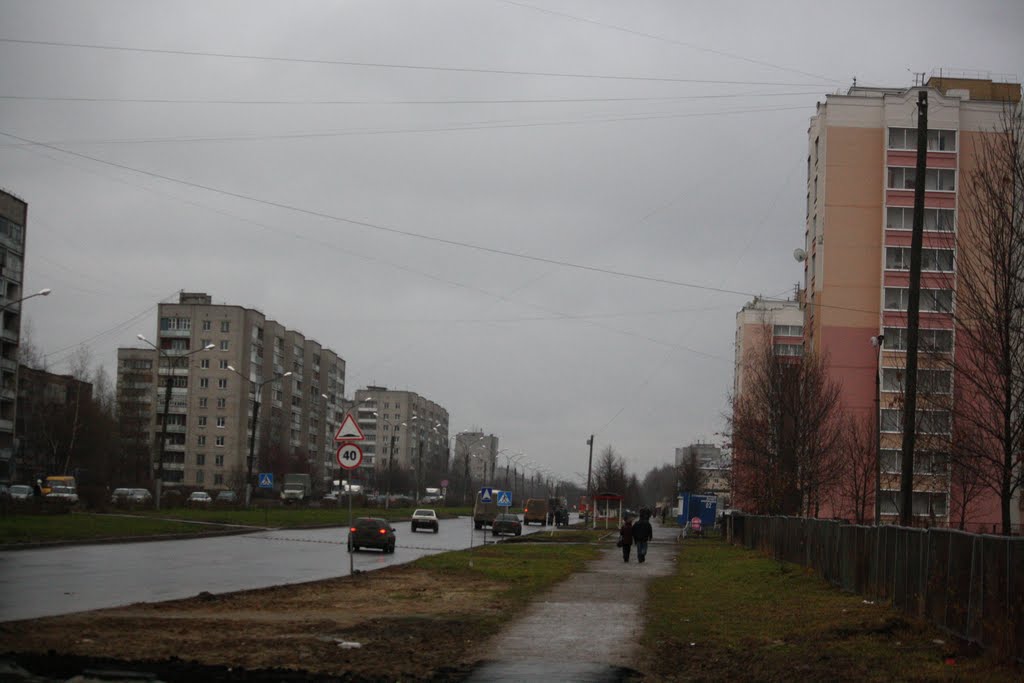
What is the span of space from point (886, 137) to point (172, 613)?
69691 millimetres

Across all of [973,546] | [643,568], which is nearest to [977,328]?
[973,546]

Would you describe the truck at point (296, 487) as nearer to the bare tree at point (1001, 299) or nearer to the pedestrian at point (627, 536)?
the pedestrian at point (627, 536)

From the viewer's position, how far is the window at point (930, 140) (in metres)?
75.9

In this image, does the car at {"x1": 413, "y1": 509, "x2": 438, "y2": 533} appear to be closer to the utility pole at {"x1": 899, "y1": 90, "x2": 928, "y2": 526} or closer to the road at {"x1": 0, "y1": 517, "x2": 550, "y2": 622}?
the road at {"x1": 0, "y1": 517, "x2": 550, "y2": 622}

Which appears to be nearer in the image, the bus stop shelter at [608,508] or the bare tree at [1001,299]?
the bare tree at [1001,299]

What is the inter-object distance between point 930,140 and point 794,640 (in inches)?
2696

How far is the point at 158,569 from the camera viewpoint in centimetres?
2631

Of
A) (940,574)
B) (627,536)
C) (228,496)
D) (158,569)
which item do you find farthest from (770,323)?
(940,574)

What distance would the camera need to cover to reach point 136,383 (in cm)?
12681

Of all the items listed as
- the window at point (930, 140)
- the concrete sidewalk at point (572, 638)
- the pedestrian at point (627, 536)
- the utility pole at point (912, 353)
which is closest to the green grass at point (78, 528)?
the pedestrian at point (627, 536)

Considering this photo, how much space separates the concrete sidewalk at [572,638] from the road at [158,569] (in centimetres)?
609

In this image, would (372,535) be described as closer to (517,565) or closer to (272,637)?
(517,565)

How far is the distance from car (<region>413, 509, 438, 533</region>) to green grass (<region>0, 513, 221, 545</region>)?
14819 mm

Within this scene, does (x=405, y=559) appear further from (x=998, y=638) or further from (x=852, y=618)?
(x=998, y=638)
